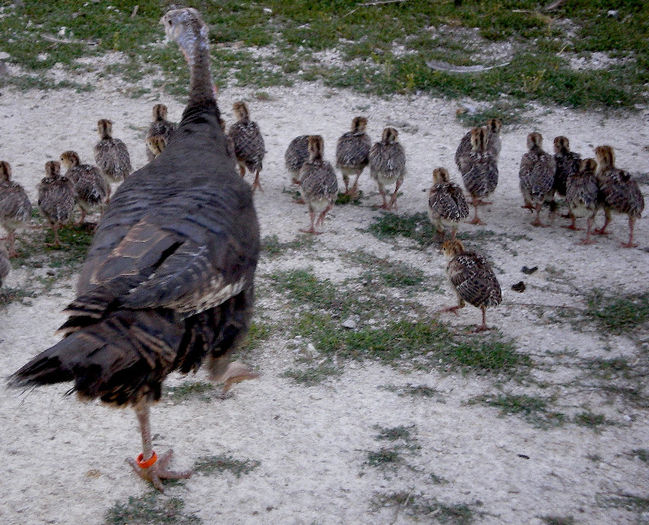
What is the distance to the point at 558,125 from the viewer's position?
9.69m

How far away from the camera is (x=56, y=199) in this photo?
7066mm

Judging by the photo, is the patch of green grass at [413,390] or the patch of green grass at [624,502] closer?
the patch of green grass at [624,502]

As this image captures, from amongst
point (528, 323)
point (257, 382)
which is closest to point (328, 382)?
point (257, 382)

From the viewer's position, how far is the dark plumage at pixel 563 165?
7.89m

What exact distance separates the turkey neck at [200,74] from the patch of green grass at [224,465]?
3.00 m

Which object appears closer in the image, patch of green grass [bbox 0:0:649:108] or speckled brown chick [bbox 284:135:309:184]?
speckled brown chick [bbox 284:135:309:184]

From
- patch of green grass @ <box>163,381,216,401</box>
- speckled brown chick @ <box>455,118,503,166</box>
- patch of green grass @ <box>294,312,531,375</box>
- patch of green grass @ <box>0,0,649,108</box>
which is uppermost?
patch of green grass @ <box>0,0,649,108</box>

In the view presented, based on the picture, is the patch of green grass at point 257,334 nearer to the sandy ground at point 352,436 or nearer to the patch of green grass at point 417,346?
the sandy ground at point 352,436

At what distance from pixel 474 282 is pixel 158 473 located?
270 centimetres

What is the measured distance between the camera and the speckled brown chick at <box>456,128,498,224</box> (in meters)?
7.71

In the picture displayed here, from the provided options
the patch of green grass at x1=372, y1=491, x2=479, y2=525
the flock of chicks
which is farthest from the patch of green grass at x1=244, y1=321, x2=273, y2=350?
the patch of green grass at x1=372, y1=491, x2=479, y2=525

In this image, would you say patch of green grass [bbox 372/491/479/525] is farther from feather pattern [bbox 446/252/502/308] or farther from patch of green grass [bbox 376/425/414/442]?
feather pattern [bbox 446/252/502/308]

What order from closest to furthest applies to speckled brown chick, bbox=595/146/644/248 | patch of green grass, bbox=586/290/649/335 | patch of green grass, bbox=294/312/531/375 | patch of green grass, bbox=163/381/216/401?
1. patch of green grass, bbox=163/381/216/401
2. patch of green grass, bbox=294/312/531/375
3. patch of green grass, bbox=586/290/649/335
4. speckled brown chick, bbox=595/146/644/248

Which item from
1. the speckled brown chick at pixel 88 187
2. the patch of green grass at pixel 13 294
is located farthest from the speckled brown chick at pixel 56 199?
the patch of green grass at pixel 13 294
